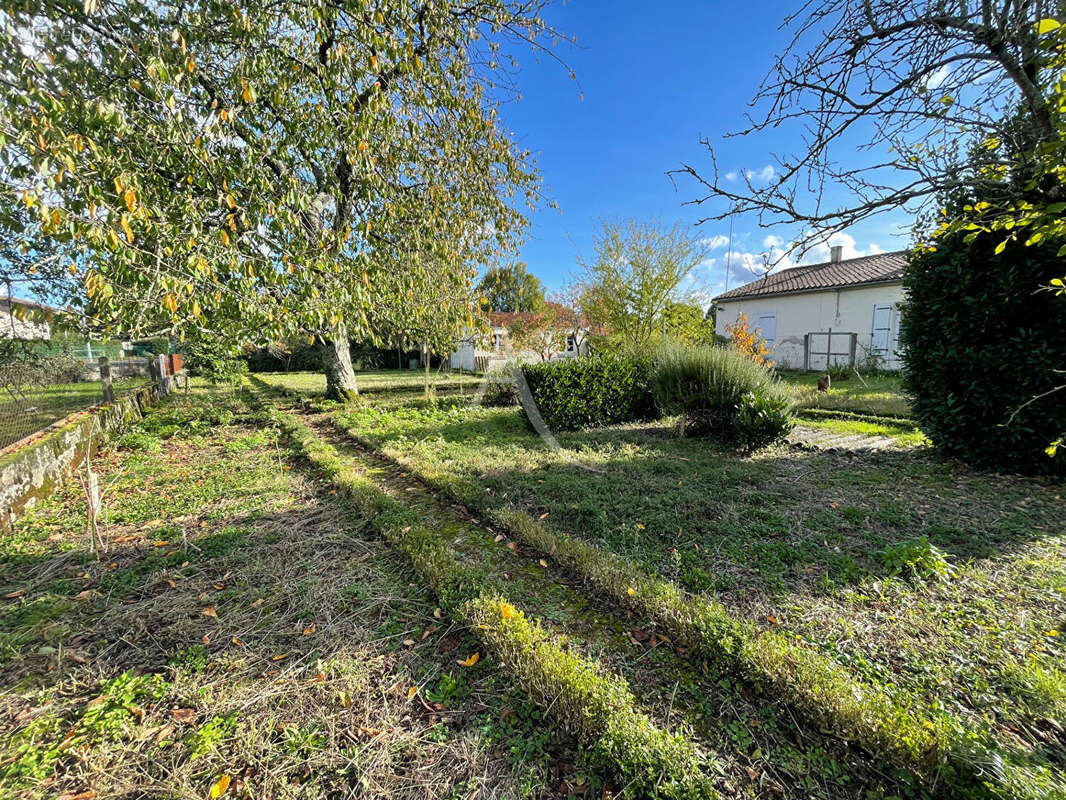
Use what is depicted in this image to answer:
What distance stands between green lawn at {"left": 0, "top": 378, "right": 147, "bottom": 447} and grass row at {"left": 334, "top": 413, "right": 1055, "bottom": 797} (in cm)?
600

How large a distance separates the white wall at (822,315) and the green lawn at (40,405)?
18141mm

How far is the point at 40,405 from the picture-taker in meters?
5.15

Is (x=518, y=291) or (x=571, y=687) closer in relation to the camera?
(x=571, y=687)

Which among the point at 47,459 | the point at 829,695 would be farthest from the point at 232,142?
the point at 829,695

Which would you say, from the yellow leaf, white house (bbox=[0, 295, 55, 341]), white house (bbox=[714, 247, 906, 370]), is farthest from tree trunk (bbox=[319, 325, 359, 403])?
white house (bbox=[714, 247, 906, 370])

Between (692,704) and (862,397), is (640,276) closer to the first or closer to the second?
(862,397)

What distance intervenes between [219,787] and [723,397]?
18.6ft

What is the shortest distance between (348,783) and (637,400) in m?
6.25

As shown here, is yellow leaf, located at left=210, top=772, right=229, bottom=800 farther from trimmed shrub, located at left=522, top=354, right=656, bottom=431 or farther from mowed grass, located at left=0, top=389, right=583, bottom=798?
trimmed shrub, located at left=522, top=354, right=656, bottom=431

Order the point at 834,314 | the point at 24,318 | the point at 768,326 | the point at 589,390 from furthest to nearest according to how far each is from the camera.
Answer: the point at 768,326, the point at 834,314, the point at 589,390, the point at 24,318

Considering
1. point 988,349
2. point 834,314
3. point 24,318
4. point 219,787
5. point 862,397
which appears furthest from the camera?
point 834,314

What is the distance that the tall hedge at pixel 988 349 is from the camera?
387 cm

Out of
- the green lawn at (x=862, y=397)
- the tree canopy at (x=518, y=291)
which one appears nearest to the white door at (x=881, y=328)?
the green lawn at (x=862, y=397)

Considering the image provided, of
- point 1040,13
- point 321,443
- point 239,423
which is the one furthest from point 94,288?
point 239,423
